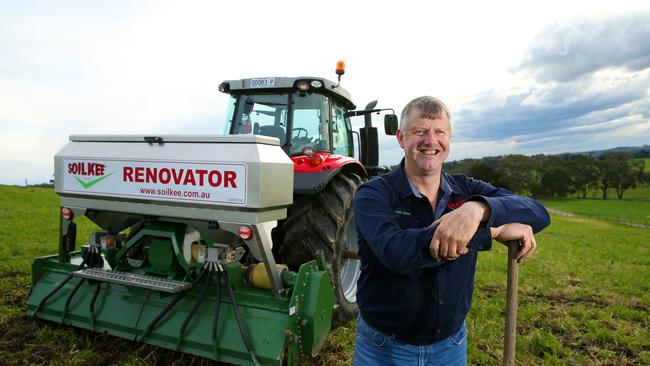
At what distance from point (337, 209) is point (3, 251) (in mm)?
5781

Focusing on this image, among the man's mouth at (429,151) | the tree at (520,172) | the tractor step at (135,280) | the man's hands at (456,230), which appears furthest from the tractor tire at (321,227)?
the tree at (520,172)

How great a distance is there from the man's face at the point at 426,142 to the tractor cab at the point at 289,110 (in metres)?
2.46

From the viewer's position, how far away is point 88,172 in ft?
11.3

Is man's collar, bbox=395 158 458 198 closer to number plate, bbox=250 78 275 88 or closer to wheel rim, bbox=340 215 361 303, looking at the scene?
wheel rim, bbox=340 215 361 303

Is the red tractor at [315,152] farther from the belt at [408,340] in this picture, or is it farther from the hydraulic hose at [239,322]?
the belt at [408,340]

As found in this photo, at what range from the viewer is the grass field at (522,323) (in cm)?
331

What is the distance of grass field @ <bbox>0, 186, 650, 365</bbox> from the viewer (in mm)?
3307

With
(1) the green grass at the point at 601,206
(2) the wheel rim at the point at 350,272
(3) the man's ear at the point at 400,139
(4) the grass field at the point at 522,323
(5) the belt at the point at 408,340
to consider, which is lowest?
(1) the green grass at the point at 601,206

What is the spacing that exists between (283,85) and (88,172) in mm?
1957

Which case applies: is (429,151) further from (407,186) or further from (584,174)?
(584,174)

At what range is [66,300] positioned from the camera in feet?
11.7

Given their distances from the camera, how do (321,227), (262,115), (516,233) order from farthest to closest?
(262,115), (321,227), (516,233)

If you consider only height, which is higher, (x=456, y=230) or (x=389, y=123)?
(x=389, y=123)

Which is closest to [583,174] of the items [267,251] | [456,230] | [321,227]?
[321,227]
